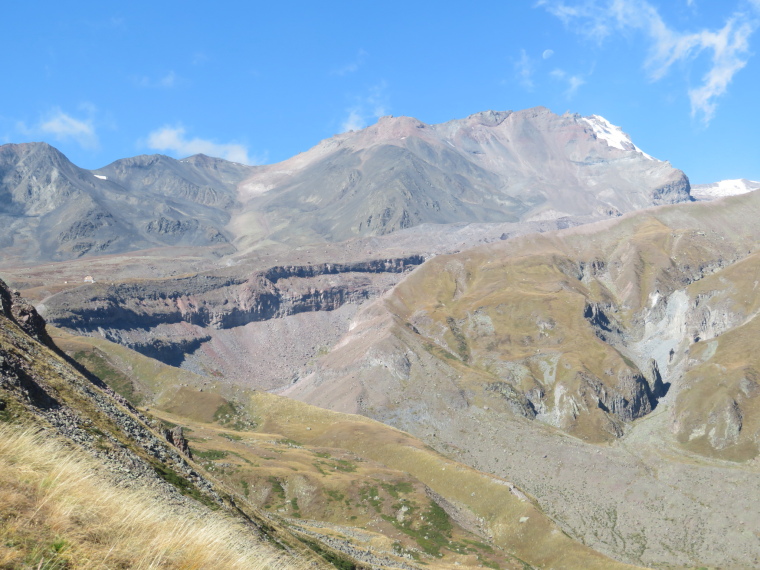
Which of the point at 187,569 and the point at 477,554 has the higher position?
the point at 187,569

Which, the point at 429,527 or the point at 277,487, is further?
the point at 277,487

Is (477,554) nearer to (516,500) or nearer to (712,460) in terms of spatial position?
(516,500)

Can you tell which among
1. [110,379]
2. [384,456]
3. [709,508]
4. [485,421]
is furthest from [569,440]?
[110,379]

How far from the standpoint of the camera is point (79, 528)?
10.5 m

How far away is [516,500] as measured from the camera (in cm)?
10719

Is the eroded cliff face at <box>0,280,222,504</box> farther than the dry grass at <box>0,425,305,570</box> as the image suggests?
Yes

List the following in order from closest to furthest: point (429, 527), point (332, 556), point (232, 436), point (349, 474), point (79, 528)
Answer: point (79, 528), point (332, 556), point (429, 527), point (349, 474), point (232, 436)

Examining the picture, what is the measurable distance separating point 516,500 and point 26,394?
97511mm

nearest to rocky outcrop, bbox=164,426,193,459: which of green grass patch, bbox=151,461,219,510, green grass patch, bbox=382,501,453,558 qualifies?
green grass patch, bbox=151,461,219,510

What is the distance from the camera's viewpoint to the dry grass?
959 centimetres

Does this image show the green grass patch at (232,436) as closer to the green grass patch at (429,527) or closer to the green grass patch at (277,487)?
the green grass patch at (277,487)

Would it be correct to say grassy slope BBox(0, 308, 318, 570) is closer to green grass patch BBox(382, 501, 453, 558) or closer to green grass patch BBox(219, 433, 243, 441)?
green grass patch BBox(382, 501, 453, 558)

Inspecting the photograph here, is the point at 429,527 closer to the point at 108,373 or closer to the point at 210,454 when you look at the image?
the point at 210,454

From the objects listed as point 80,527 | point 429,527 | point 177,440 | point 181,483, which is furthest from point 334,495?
point 80,527
